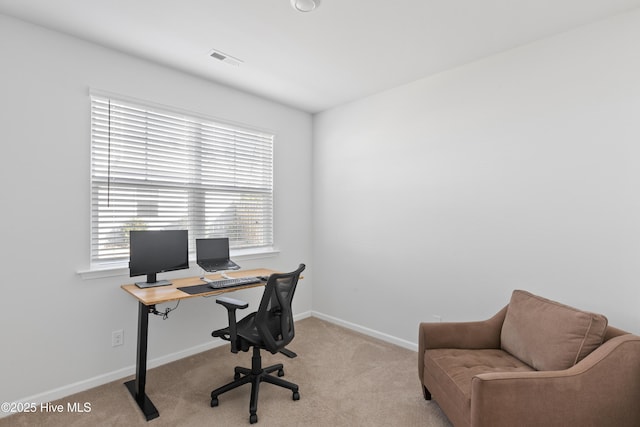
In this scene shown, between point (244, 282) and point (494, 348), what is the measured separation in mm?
2053

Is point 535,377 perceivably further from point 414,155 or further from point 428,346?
point 414,155

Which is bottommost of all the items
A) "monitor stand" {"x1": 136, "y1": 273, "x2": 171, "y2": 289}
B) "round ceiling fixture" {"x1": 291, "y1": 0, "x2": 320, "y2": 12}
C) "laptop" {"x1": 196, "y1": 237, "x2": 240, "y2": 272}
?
"monitor stand" {"x1": 136, "y1": 273, "x2": 171, "y2": 289}

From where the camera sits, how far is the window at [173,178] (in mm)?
2746

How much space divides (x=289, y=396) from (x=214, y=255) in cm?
147

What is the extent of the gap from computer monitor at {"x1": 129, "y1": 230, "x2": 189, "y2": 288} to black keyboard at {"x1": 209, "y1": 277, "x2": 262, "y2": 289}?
0.33m

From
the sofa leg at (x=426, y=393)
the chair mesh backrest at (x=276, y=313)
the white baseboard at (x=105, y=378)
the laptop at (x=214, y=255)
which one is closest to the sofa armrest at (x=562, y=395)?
the sofa leg at (x=426, y=393)

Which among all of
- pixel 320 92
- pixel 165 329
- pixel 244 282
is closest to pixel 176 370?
pixel 165 329

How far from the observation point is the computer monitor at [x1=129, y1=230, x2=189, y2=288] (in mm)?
2656

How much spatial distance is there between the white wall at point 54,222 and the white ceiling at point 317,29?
215 mm

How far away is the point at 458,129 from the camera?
10.1 feet

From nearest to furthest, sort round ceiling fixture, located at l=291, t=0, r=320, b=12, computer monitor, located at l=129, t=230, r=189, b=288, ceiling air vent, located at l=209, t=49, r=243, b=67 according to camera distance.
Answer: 1. round ceiling fixture, located at l=291, t=0, r=320, b=12
2. computer monitor, located at l=129, t=230, r=189, b=288
3. ceiling air vent, located at l=209, t=49, r=243, b=67

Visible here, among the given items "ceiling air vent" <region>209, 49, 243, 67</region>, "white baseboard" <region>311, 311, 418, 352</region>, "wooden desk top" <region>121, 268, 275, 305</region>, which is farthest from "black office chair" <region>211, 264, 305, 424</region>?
"ceiling air vent" <region>209, 49, 243, 67</region>

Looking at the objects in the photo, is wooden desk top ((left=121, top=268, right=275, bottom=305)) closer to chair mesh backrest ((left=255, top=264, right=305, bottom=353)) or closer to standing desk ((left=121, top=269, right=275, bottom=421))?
standing desk ((left=121, top=269, right=275, bottom=421))

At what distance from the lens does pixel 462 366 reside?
6.84 ft
